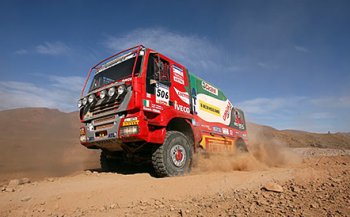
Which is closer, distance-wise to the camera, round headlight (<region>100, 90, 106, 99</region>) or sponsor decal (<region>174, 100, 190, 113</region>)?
round headlight (<region>100, 90, 106, 99</region>)

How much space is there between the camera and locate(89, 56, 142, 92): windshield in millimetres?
5575

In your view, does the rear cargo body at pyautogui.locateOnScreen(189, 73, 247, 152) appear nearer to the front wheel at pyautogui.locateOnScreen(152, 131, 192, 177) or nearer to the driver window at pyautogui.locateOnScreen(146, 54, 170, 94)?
the front wheel at pyautogui.locateOnScreen(152, 131, 192, 177)

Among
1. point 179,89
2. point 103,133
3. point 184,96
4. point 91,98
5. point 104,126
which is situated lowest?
point 103,133

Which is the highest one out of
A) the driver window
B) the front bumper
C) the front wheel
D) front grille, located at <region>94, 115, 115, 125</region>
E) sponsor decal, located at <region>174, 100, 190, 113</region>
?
the driver window

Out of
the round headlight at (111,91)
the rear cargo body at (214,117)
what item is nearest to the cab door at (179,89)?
the rear cargo body at (214,117)

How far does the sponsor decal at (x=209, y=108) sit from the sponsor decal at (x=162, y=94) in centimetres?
179

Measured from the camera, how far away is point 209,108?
25.2 feet

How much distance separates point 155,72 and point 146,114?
1.12 metres

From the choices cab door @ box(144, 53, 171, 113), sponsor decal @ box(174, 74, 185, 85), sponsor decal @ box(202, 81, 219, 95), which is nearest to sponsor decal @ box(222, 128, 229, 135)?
sponsor decal @ box(202, 81, 219, 95)

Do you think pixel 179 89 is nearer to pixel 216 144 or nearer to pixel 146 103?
pixel 146 103

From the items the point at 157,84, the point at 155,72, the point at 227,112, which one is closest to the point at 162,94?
the point at 157,84

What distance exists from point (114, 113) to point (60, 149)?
6951 mm

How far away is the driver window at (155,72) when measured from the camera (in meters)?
5.29

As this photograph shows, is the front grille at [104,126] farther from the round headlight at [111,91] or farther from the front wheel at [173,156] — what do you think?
the front wheel at [173,156]
